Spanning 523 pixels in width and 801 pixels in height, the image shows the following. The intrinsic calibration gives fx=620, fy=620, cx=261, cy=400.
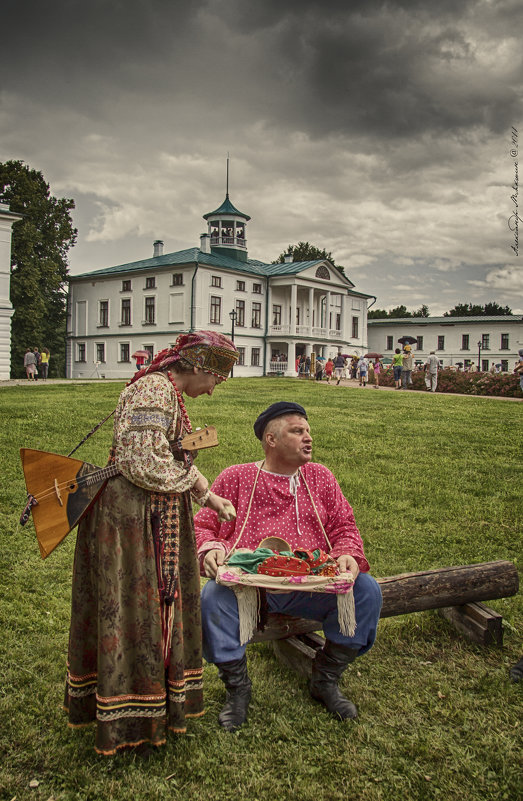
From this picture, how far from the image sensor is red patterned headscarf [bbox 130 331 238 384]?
296 cm

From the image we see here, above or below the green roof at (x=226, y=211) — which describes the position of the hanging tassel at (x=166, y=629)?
below

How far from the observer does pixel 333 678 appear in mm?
3379

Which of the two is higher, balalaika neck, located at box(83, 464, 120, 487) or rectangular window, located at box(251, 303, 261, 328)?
rectangular window, located at box(251, 303, 261, 328)

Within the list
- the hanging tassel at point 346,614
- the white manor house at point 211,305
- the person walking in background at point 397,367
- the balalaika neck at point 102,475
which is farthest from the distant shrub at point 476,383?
the balalaika neck at point 102,475

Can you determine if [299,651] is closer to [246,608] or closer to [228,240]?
[246,608]

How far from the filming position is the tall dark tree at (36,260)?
39.7 meters

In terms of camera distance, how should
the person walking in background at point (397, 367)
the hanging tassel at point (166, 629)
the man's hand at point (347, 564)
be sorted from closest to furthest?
1. the hanging tassel at point (166, 629)
2. the man's hand at point (347, 564)
3. the person walking in background at point (397, 367)

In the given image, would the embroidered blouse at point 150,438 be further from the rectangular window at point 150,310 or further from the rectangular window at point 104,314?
the rectangular window at point 104,314

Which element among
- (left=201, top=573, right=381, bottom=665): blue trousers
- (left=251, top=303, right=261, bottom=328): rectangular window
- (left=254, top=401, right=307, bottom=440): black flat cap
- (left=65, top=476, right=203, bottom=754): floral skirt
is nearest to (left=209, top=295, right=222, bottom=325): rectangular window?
(left=251, top=303, right=261, bottom=328): rectangular window

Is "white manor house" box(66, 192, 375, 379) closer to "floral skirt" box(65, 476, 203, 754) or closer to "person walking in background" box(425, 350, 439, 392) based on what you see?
"person walking in background" box(425, 350, 439, 392)

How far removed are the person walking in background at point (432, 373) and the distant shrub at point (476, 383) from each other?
484 mm

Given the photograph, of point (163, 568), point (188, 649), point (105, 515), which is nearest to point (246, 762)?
point (188, 649)

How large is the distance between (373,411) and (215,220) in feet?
121

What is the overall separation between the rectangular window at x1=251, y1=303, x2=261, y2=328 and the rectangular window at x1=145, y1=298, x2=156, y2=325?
741cm
